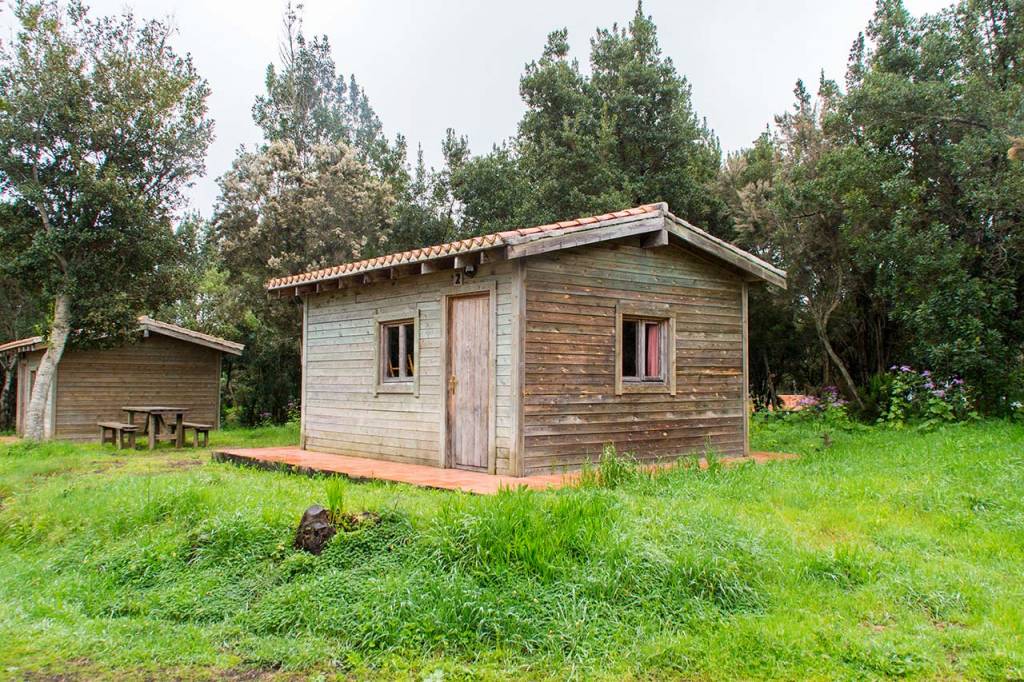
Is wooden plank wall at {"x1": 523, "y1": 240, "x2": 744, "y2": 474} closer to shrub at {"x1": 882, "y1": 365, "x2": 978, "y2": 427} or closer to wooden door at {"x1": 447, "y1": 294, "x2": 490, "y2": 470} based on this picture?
wooden door at {"x1": 447, "y1": 294, "x2": 490, "y2": 470}

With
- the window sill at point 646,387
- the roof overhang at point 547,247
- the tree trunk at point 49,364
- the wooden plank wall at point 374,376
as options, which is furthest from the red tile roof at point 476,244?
the tree trunk at point 49,364

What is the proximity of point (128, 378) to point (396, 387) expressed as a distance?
1062 centimetres

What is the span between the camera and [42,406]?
15.2 m

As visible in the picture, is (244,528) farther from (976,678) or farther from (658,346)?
(658,346)

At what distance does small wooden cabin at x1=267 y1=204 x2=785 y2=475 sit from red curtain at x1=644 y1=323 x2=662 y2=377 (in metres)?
0.02

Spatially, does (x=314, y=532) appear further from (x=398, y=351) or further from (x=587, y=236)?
(x=398, y=351)

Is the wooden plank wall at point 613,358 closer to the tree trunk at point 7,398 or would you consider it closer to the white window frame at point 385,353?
the white window frame at point 385,353

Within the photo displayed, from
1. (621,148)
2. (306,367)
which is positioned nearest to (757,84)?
(621,148)

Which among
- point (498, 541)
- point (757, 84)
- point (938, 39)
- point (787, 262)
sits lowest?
point (498, 541)

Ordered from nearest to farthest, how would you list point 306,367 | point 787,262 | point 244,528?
point 244,528 < point 306,367 < point 787,262

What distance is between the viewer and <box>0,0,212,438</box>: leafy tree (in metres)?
14.0

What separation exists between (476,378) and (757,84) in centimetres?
1934

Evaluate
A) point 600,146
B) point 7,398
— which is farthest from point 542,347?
point 7,398

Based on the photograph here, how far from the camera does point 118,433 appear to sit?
49.2ft
